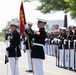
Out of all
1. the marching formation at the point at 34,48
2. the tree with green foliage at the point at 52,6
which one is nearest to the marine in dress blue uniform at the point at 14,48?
the marching formation at the point at 34,48

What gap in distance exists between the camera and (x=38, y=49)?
417 inches

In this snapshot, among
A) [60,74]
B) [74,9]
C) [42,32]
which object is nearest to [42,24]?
[42,32]

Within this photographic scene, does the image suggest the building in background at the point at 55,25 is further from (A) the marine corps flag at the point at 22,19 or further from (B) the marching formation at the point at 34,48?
(A) the marine corps flag at the point at 22,19

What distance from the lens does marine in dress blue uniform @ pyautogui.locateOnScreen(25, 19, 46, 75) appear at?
10.3m

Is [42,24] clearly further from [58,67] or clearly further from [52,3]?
[52,3]

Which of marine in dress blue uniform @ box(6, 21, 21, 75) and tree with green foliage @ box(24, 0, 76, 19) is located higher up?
tree with green foliage @ box(24, 0, 76, 19)

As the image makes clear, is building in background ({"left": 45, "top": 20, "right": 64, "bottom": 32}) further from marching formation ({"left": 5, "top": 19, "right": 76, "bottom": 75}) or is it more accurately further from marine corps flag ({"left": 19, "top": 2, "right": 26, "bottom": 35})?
marine corps flag ({"left": 19, "top": 2, "right": 26, "bottom": 35})

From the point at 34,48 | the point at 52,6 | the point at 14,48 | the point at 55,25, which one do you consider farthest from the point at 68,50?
the point at 52,6

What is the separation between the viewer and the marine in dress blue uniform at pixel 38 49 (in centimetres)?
1032

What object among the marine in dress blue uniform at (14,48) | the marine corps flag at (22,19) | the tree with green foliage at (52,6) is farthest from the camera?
the tree with green foliage at (52,6)

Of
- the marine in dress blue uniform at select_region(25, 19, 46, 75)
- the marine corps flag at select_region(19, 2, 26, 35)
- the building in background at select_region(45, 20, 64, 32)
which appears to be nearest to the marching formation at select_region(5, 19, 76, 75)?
the marine in dress blue uniform at select_region(25, 19, 46, 75)

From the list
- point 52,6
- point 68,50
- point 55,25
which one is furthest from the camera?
point 52,6

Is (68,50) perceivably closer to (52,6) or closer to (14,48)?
(14,48)

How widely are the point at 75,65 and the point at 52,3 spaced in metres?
20.3
